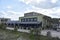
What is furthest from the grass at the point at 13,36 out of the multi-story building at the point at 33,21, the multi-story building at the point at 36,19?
the multi-story building at the point at 36,19

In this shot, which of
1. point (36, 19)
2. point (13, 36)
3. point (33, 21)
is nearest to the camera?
point (13, 36)

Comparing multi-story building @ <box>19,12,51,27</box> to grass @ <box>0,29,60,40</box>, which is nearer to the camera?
grass @ <box>0,29,60,40</box>

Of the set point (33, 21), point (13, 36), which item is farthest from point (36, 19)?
point (13, 36)

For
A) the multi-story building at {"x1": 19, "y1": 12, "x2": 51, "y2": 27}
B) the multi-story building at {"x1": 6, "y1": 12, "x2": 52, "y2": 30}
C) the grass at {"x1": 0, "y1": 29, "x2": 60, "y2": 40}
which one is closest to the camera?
the grass at {"x1": 0, "y1": 29, "x2": 60, "y2": 40}

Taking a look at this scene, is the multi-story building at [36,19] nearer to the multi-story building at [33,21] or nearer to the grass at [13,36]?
the multi-story building at [33,21]

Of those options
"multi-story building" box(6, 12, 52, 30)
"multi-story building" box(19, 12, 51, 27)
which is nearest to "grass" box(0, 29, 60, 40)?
"multi-story building" box(6, 12, 52, 30)

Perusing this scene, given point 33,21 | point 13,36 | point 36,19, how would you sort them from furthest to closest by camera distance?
point 36,19 → point 33,21 → point 13,36

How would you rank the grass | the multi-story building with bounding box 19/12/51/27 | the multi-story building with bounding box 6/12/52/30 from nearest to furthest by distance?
1. the grass
2. the multi-story building with bounding box 6/12/52/30
3. the multi-story building with bounding box 19/12/51/27

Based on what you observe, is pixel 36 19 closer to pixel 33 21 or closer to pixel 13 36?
pixel 33 21

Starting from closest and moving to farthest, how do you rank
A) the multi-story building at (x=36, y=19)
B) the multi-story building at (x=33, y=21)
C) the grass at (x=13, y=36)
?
the grass at (x=13, y=36) < the multi-story building at (x=33, y=21) < the multi-story building at (x=36, y=19)

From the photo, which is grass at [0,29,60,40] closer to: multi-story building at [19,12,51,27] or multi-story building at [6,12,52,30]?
multi-story building at [6,12,52,30]

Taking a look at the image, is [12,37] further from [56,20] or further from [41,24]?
[56,20]

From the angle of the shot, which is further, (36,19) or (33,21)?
(36,19)

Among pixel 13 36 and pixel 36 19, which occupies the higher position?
pixel 36 19
